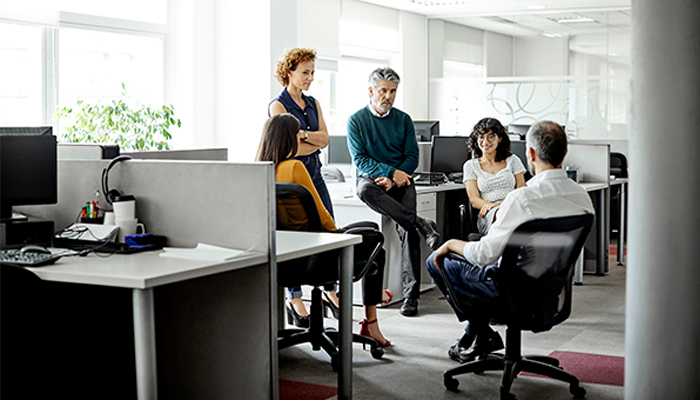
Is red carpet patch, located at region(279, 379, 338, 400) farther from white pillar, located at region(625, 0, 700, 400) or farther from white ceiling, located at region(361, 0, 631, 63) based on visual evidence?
white ceiling, located at region(361, 0, 631, 63)

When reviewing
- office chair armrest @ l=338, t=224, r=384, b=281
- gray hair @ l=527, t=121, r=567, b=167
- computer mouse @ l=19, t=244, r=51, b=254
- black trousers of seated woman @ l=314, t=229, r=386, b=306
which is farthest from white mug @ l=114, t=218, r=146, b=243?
gray hair @ l=527, t=121, r=567, b=167

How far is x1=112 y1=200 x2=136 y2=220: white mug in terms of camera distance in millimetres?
2830

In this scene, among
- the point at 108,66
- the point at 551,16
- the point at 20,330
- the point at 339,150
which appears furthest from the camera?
the point at 551,16

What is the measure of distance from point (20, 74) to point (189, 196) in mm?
3883

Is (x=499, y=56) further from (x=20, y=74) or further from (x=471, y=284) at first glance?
(x=471, y=284)

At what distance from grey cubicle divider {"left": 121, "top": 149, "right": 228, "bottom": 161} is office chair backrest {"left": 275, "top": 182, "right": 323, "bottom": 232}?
2.27 ft

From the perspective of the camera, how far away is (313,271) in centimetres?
337

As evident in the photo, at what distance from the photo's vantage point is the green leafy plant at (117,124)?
20.3 feet

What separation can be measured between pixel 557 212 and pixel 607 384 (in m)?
0.91

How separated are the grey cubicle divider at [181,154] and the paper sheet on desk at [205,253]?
92cm

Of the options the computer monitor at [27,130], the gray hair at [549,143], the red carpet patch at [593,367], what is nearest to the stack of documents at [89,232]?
the computer monitor at [27,130]

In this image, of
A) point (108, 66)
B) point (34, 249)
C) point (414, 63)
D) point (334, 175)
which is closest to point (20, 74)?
point (108, 66)

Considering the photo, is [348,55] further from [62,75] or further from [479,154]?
[479,154]

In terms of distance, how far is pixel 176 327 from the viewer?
291 centimetres
